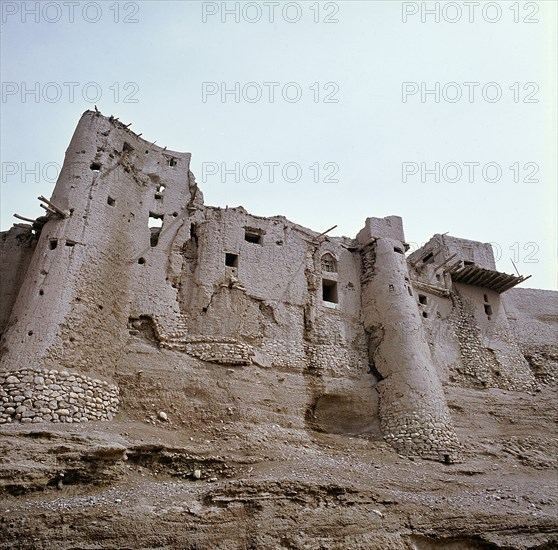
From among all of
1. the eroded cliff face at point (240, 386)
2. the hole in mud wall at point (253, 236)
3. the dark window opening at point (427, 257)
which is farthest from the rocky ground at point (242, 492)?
the dark window opening at point (427, 257)

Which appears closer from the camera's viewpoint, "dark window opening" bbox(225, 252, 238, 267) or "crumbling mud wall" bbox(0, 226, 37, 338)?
"crumbling mud wall" bbox(0, 226, 37, 338)

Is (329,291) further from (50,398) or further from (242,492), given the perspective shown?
(50,398)

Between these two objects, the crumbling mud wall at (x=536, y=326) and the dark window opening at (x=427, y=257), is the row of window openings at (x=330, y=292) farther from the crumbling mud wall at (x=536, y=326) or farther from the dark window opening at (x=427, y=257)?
the crumbling mud wall at (x=536, y=326)

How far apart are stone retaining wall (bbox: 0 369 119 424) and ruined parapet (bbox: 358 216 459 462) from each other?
27.4ft

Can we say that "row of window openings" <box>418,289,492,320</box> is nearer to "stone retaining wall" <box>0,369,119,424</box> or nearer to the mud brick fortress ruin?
the mud brick fortress ruin

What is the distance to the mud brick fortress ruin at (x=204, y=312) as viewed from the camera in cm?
1278

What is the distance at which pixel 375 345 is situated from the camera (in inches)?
686

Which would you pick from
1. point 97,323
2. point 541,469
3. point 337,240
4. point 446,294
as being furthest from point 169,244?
point 541,469

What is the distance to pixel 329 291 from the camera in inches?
749

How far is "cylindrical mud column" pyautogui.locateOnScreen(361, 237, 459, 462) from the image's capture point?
1513cm

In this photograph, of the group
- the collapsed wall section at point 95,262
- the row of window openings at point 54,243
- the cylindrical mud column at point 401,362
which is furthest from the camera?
the cylindrical mud column at point 401,362

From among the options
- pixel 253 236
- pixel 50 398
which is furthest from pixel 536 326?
pixel 50 398

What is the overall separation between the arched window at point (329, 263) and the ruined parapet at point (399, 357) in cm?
114

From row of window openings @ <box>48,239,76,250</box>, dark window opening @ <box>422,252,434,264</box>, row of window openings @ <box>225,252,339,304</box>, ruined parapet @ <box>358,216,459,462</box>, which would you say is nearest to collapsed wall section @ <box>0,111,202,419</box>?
row of window openings @ <box>48,239,76,250</box>
